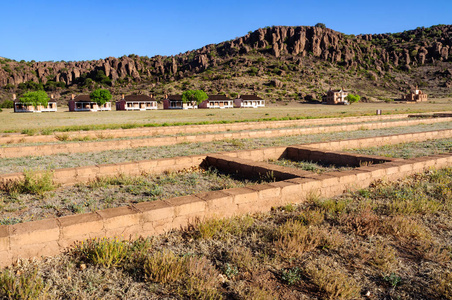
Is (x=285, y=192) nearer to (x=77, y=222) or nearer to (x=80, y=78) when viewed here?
(x=77, y=222)

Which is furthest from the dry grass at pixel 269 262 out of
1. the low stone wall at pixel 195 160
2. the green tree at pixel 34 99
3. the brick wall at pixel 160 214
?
the green tree at pixel 34 99

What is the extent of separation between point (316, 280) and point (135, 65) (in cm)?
16121

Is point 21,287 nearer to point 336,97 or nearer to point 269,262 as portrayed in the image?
point 269,262

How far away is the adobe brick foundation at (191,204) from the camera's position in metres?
4.26

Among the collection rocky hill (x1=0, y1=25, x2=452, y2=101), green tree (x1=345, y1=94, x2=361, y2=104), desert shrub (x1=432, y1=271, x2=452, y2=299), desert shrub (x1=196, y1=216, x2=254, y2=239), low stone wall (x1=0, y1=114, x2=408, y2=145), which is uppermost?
rocky hill (x1=0, y1=25, x2=452, y2=101)

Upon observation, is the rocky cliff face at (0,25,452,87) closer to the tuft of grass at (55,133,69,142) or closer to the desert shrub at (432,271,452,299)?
the tuft of grass at (55,133,69,142)

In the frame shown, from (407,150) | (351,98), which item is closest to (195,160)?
(407,150)

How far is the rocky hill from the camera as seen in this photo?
111312mm

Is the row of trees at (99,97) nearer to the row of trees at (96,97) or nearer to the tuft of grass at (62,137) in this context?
the row of trees at (96,97)

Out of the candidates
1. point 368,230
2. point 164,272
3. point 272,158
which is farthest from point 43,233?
point 272,158

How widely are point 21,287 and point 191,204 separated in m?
2.53

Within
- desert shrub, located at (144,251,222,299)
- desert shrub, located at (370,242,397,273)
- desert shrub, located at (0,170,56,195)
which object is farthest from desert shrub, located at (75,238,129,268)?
desert shrub, located at (0,170,56,195)

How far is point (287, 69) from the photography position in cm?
12288

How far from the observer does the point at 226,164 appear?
393 inches
